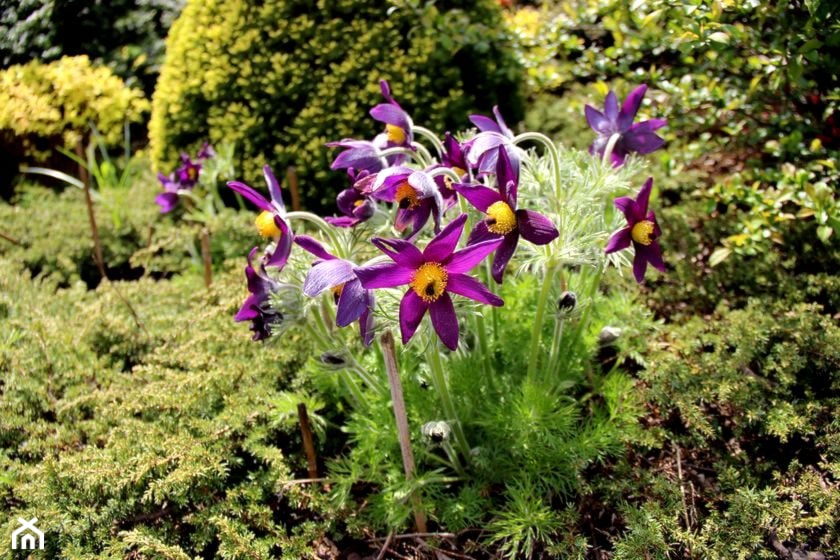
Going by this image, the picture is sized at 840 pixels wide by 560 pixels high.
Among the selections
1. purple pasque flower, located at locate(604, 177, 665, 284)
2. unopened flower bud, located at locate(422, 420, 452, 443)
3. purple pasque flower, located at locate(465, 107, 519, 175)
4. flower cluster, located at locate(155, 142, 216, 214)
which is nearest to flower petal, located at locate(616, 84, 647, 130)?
purple pasque flower, located at locate(604, 177, 665, 284)

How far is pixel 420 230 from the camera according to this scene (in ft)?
4.97

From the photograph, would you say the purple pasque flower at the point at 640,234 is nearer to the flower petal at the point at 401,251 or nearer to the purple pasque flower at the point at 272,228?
the flower petal at the point at 401,251

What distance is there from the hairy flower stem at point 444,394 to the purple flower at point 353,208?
33 cm

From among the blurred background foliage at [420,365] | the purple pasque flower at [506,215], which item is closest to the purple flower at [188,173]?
the blurred background foliage at [420,365]

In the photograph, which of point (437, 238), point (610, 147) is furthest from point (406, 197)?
point (610, 147)

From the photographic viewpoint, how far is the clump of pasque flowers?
138 cm

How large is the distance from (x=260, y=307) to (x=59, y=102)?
111 inches

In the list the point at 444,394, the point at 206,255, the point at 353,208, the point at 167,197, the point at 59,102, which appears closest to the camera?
the point at 353,208

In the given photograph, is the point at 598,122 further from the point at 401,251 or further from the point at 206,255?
the point at 206,255

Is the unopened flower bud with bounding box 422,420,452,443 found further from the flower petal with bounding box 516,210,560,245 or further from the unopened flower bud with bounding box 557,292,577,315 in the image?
the flower petal with bounding box 516,210,560,245

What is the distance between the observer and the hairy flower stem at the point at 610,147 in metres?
1.81

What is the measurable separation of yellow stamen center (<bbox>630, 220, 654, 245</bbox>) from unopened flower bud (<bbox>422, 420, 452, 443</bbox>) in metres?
0.63

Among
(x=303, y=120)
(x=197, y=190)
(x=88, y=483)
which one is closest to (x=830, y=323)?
(x=88, y=483)

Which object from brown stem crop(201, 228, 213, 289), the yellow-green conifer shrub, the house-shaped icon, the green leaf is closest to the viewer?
the house-shaped icon
